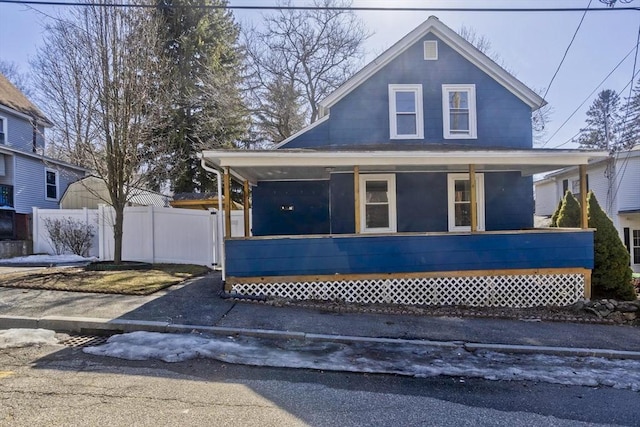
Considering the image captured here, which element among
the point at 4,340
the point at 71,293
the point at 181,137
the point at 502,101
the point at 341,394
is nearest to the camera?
the point at 341,394

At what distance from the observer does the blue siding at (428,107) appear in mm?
12656

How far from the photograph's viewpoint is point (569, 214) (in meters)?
11.8

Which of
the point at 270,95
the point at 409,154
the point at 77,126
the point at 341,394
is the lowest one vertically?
the point at 341,394

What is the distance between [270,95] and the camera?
85.6 ft

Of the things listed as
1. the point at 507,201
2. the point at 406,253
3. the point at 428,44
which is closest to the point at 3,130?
the point at 428,44

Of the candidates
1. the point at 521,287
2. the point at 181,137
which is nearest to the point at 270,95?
the point at 181,137

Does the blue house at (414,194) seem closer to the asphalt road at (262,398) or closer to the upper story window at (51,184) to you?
the asphalt road at (262,398)

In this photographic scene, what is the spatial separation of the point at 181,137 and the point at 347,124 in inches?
551

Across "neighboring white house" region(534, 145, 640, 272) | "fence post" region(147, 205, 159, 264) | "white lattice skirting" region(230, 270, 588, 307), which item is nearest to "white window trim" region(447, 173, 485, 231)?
"white lattice skirting" region(230, 270, 588, 307)

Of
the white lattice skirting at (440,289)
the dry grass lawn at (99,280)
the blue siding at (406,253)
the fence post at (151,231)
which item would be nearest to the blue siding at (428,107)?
the blue siding at (406,253)

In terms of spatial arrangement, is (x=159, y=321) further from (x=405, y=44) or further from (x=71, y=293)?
(x=405, y=44)

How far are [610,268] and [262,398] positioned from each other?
9934 mm

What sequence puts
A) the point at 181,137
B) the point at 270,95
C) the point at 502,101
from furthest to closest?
the point at 270,95
the point at 181,137
the point at 502,101

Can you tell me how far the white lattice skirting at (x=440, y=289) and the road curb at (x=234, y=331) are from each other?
252 centimetres
